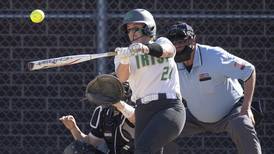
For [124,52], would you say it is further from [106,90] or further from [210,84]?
[210,84]

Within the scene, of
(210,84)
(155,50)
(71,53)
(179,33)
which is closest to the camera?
(155,50)

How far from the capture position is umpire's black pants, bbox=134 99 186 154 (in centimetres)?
552

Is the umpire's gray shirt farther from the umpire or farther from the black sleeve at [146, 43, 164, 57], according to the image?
the black sleeve at [146, 43, 164, 57]

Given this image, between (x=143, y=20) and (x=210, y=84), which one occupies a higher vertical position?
(x=143, y=20)

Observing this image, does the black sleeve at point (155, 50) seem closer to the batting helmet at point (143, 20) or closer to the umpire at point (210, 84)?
the batting helmet at point (143, 20)

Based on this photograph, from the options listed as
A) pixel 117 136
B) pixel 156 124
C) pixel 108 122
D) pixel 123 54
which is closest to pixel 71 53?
pixel 108 122

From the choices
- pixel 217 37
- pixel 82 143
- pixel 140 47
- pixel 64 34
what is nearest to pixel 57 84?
pixel 64 34

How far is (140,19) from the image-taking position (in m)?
5.79

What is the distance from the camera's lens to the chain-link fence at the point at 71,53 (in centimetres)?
798

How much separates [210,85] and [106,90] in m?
1.04

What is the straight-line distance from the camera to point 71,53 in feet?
26.5

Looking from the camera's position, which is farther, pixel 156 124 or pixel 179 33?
pixel 179 33

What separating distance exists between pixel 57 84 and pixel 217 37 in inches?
63.1

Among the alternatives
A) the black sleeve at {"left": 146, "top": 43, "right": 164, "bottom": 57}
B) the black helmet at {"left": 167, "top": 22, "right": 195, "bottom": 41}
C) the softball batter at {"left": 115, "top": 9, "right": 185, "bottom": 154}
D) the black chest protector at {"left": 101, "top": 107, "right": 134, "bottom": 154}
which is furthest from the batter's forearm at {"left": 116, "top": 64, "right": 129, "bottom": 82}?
the black helmet at {"left": 167, "top": 22, "right": 195, "bottom": 41}
